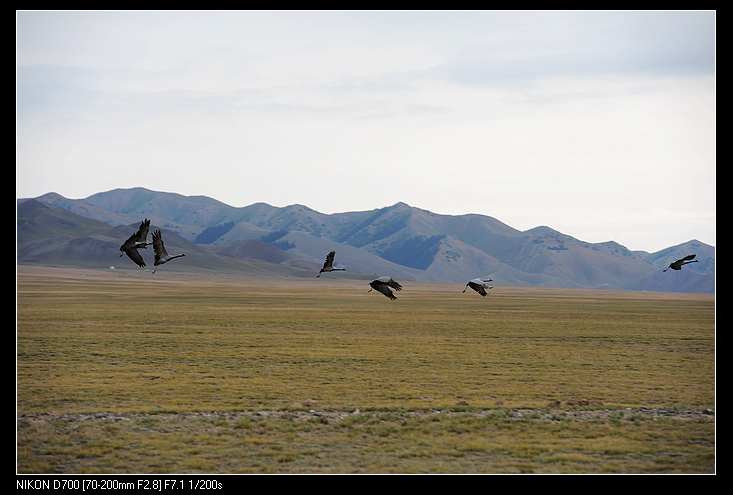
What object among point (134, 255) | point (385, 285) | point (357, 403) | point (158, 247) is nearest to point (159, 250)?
point (158, 247)

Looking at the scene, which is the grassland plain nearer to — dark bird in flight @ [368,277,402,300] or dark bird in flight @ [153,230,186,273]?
dark bird in flight @ [368,277,402,300]

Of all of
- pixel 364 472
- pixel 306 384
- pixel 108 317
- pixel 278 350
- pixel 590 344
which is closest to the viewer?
pixel 364 472

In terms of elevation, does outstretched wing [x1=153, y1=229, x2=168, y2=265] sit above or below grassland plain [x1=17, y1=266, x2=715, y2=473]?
above

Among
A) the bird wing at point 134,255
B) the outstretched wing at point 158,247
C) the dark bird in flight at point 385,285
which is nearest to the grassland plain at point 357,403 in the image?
the dark bird in flight at point 385,285

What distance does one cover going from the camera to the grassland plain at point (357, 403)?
60.0ft

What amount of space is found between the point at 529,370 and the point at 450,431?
1495 cm

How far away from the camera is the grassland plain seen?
60.0ft

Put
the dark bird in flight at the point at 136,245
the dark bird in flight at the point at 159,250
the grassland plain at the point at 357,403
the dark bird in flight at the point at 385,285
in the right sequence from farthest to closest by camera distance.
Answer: the grassland plain at the point at 357,403 < the dark bird in flight at the point at 159,250 < the dark bird in flight at the point at 136,245 < the dark bird in flight at the point at 385,285

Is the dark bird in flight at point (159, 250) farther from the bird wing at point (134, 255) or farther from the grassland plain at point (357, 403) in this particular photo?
the grassland plain at point (357, 403)

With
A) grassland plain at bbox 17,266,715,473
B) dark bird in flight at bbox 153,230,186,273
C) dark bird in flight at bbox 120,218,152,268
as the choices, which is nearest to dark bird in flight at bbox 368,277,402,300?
grassland plain at bbox 17,266,715,473

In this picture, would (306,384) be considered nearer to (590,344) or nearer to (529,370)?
(529,370)

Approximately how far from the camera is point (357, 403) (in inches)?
1008
